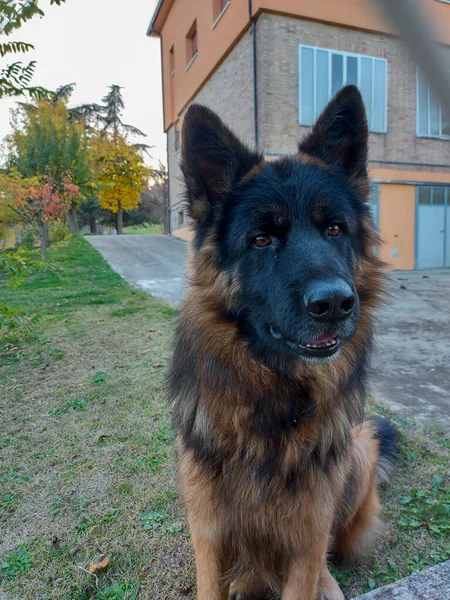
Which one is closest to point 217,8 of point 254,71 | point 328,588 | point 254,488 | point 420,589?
point 254,71

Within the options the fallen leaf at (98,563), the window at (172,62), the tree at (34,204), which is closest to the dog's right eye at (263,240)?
the fallen leaf at (98,563)

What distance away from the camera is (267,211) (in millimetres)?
2033

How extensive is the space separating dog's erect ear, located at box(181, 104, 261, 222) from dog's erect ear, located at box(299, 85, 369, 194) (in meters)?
0.41

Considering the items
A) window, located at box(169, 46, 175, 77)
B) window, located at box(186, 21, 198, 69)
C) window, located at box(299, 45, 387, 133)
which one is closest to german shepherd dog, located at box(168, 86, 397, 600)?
window, located at box(299, 45, 387, 133)

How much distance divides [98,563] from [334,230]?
2168 millimetres

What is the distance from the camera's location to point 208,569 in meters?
1.93

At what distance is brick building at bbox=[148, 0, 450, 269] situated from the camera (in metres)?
12.3

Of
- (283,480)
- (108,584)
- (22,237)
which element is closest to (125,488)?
(108,584)

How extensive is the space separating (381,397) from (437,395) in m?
0.54

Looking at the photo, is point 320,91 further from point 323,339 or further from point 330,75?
point 323,339

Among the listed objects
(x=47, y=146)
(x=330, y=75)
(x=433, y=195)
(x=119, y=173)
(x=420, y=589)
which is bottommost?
(x=420, y=589)

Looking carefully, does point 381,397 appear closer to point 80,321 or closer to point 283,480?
point 283,480

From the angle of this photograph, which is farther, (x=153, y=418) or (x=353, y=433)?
(x=153, y=418)

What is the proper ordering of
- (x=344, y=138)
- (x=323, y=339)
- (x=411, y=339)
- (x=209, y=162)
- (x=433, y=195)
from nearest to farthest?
(x=323, y=339) → (x=209, y=162) → (x=344, y=138) → (x=411, y=339) → (x=433, y=195)
